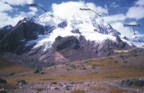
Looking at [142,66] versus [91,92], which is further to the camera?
[142,66]

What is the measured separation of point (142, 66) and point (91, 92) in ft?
503

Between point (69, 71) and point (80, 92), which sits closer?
point (80, 92)

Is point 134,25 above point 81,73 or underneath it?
above

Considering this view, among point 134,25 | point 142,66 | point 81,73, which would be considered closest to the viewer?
point 134,25

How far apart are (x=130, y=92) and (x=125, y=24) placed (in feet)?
43.0

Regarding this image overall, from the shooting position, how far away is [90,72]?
16788cm

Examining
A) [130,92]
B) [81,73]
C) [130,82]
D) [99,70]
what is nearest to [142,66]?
[99,70]

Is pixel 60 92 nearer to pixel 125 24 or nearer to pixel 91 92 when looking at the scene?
pixel 91 92

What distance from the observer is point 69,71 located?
17812 centimetres

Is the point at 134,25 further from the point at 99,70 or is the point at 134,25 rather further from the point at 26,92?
the point at 99,70

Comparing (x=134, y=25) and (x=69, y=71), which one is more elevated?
(x=134, y=25)

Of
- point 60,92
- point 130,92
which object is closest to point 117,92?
point 130,92

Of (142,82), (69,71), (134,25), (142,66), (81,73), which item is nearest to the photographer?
(134,25)

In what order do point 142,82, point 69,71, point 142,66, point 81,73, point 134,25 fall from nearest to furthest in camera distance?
point 134,25 → point 142,82 → point 81,73 → point 69,71 → point 142,66
